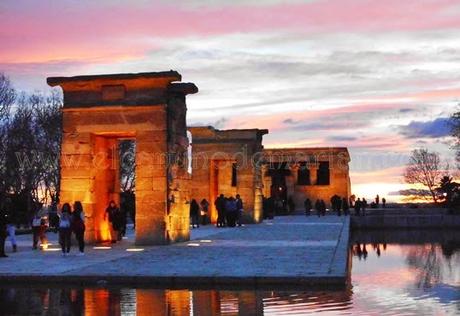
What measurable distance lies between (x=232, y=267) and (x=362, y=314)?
209 inches

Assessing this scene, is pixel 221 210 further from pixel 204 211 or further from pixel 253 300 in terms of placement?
pixel 253 300

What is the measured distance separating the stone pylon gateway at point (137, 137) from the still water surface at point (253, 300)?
867 centimetres

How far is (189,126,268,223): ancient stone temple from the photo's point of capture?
129 feet

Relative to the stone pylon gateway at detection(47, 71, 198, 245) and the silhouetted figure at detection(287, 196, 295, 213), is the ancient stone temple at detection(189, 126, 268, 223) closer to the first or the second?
the stone pylon gateway at detection(47, 71, 198, 245)

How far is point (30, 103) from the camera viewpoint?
52.9m

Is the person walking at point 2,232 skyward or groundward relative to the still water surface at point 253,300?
skyward

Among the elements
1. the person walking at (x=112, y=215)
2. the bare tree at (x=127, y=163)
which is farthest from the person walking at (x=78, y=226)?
the bare tree at (x=127, y=163)

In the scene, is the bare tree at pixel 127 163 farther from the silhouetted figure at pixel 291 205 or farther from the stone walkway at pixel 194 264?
the stone walkway at pixel 194 264

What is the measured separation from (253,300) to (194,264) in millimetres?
4533

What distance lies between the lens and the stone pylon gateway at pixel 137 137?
22.7 metres

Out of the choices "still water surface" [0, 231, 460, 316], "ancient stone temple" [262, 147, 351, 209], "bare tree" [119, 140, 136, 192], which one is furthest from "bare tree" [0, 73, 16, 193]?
"still water surface" [0, 231, 460, 316]

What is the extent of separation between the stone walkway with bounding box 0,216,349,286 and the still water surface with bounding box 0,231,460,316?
2.17ft

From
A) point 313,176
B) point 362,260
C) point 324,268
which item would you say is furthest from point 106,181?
point 313,176

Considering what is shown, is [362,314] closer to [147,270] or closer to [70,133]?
[147,270]
